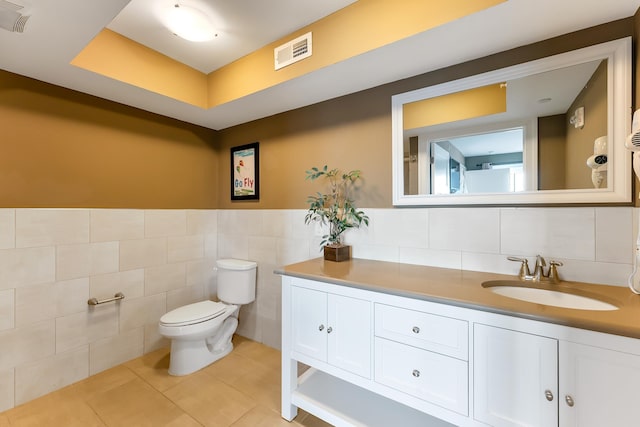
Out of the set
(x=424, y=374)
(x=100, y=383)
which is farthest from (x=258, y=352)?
(x=424, y=374)

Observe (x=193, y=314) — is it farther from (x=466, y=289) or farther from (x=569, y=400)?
(x=569, y=400)

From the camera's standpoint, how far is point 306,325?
5.02ft

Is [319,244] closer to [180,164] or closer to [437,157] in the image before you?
[437,157]

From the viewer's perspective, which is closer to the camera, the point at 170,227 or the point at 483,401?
the point at 483,401

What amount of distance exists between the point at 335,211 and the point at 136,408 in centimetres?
181

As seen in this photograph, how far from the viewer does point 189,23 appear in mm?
1538

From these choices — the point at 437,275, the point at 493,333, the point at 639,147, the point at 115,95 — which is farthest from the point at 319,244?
the point at 115,95

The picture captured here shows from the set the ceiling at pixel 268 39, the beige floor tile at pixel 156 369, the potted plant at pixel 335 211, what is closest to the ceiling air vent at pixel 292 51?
the ceiling at pixel 268 39

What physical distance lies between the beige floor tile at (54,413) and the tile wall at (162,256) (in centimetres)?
8

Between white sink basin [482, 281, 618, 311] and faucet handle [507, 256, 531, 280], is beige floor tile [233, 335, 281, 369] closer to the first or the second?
white sink basin [482, 281, 618, 311]

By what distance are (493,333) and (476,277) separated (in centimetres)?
44

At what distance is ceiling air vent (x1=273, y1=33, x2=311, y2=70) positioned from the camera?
1.66 metres

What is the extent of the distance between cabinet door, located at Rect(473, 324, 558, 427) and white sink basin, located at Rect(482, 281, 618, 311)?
0.35 meters

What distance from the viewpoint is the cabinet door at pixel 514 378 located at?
0.93 m
